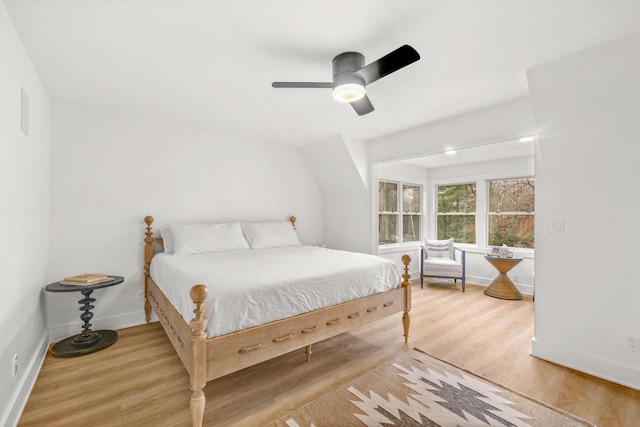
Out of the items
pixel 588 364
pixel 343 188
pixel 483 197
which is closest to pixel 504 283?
pixel 483 197

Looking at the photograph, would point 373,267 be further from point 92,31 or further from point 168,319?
point 92,31

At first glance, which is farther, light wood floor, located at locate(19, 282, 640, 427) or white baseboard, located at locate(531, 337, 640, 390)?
white baseboard, located at locate(531, 337, 640, 390)

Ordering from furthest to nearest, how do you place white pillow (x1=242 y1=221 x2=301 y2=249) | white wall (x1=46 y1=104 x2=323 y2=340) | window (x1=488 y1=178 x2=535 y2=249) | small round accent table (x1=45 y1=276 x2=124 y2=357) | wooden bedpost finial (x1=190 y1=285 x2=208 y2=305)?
window (x1=488 y1=178 x2=535 y2=249), white pillow (x1=242 y1=221 x2=301 y2=249), white wall (x1=46 y1=104 x2=323 y2=340), small round accent table (x1=45 y1=276 x2=124 y2=357), wooden bedpost finial (x1=190 y1=285 x2=208 y2=305)

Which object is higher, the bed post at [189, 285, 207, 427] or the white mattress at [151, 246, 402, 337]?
the white mattress at [151, 246, 402, 337]

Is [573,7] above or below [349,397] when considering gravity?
above

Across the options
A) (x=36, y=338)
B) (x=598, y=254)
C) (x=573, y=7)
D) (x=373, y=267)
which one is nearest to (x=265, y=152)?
(x=373, y=267)

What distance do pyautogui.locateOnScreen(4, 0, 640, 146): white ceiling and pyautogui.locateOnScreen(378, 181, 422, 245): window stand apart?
8.19ft

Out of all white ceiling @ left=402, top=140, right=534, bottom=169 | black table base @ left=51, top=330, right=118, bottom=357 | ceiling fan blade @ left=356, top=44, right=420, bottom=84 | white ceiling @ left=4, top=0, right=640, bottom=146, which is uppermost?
white ceiling @ left=4, top=0, right=640, bottom=146

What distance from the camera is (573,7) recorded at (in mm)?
1553

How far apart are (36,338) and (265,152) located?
10.3ft

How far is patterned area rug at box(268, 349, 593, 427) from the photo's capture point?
171cm

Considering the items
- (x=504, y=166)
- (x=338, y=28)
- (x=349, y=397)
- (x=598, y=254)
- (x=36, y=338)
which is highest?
(x=338, y=28)

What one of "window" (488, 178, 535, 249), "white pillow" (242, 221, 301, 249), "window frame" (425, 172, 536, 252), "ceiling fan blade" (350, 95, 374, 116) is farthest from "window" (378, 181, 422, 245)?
"ceiling fan blade" (350, 95, 374, 116)

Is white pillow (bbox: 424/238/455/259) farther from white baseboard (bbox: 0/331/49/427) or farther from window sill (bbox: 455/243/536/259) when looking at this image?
white baseboard (bbox: 0/331/49/427)
